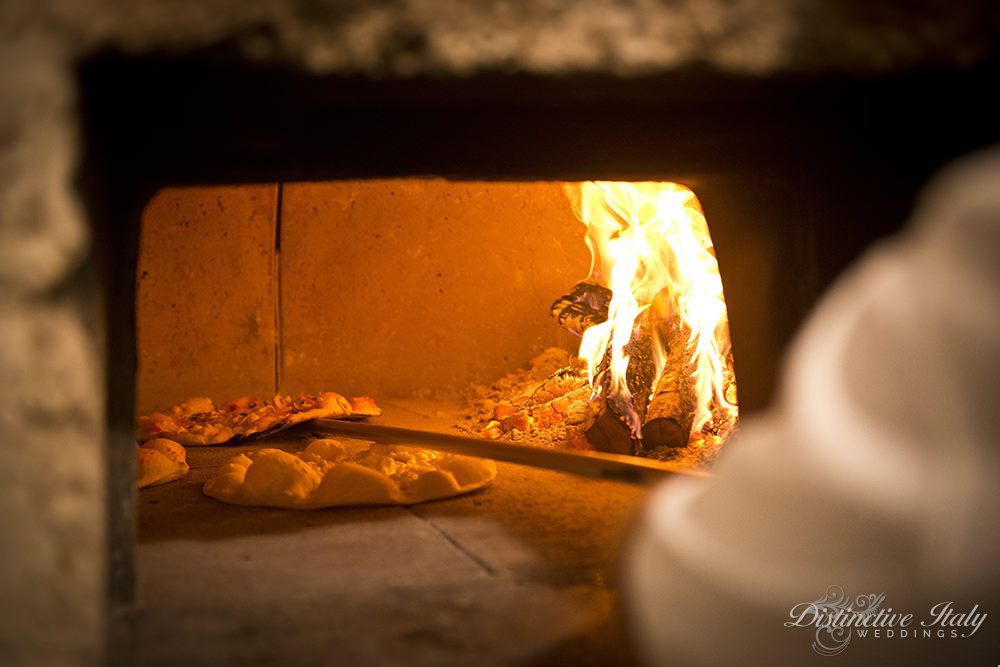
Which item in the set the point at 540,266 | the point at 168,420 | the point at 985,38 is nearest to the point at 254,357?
the point at 168,420

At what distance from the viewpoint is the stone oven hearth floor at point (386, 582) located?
1246 mm

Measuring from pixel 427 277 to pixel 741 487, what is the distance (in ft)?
11.0

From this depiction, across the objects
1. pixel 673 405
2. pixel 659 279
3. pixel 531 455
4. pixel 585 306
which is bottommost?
pixel 531 455

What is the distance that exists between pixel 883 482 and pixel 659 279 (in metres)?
2.01

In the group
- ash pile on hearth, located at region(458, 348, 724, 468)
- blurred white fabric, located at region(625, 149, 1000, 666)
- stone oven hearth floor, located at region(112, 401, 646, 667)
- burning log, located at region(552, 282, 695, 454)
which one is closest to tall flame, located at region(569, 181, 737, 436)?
burning log, located at region(552, 282, 695, 454)

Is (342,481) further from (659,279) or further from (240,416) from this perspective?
(240,416)

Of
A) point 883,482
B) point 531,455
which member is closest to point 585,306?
point 531,455

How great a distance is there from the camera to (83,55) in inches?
36.8

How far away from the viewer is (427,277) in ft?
14.9

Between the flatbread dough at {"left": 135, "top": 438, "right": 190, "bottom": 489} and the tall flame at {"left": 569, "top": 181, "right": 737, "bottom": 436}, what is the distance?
1560mm

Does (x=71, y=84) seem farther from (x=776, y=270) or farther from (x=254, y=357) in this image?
(x=254, y=357)

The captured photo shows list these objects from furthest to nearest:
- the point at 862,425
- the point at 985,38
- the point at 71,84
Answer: the point at 862,425 → the point at 985,38 → the point at 71,84

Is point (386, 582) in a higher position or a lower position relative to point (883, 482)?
lower

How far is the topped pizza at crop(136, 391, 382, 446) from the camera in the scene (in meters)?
3.28
